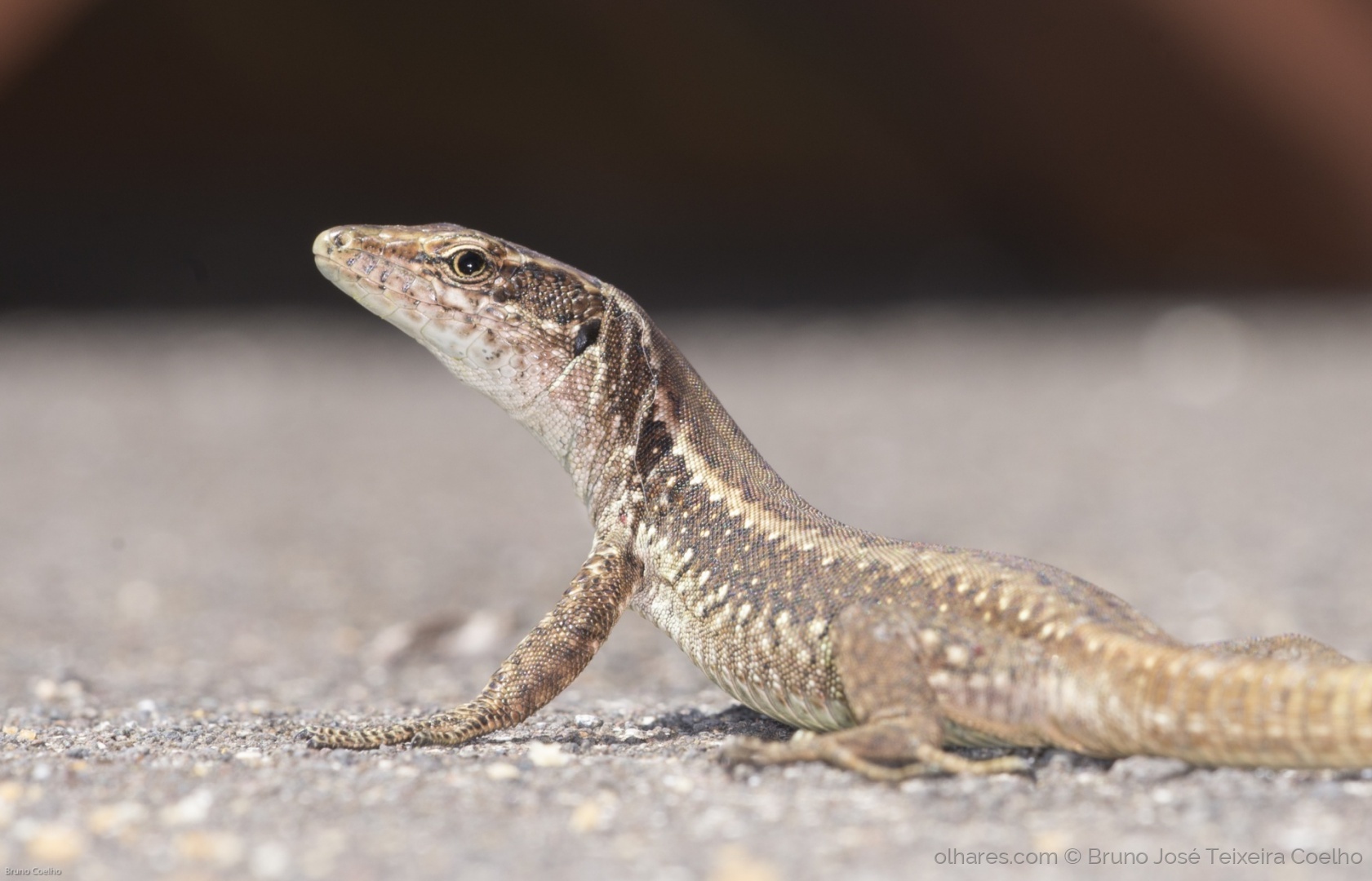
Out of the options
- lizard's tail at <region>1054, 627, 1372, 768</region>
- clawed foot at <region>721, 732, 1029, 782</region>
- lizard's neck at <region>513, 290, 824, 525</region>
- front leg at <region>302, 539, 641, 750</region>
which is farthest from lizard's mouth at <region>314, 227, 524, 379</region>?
lizard's tail at <region>1054, 627, 1372, 768</region>

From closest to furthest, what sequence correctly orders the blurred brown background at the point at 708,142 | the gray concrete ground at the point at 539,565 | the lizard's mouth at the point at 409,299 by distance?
1. the gray concrete ground at the point at 539,565
2. the lizard's mouth at the point at 409,299
3. the blurred brown background at the point at 708,142

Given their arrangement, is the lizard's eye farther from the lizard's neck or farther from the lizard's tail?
the lizard's tail

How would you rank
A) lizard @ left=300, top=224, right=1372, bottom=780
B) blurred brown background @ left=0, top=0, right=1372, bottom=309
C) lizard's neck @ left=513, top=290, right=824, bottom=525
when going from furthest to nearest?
blurred brown background @ left=0, top=0, right=1372, bottom=309 → lizard's neck @ left=513, top=290, right=824, bottom=525 → lizard @ left=300, top=224, right=1372, bottom=780

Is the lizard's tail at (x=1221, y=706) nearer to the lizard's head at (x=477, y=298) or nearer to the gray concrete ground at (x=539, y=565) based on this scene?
the gray concrete ground at (x=539, y=565)

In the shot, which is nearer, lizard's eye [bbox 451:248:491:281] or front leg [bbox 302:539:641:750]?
front leg [bbox 302:539:641:750]

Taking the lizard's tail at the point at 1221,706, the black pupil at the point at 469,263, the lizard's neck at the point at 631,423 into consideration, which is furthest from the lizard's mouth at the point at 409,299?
the lizard's tail at the point at 1221,706

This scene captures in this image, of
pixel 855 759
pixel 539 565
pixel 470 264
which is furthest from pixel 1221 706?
pixel 539 565

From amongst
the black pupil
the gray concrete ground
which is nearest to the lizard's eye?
the black pupil

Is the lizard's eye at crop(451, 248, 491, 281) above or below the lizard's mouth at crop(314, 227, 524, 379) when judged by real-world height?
above

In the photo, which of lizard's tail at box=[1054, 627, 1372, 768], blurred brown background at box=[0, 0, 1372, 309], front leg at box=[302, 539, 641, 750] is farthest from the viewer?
blurred brown background at box=[0, 0, 1372, 309]
